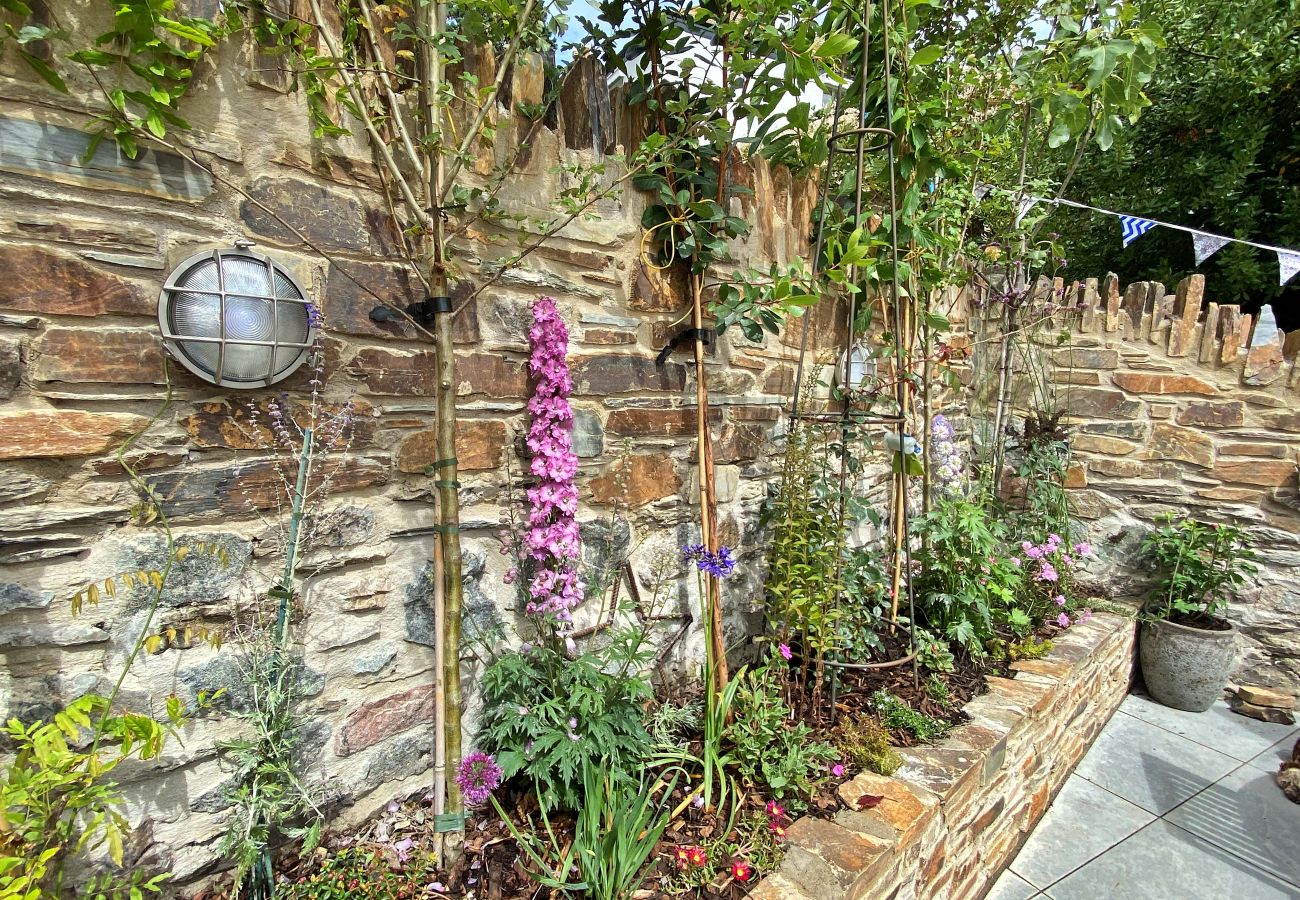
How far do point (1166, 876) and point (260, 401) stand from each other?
10.7ft

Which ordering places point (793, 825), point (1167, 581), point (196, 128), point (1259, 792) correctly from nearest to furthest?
1. point (196, 128)
2. point (793, 825)
3. point (1259, 792)
4. point (1167, 581)

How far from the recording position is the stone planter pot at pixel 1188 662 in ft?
10.6

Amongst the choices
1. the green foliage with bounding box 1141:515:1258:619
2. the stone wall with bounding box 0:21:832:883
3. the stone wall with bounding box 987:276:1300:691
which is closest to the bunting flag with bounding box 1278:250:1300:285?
the stone wall with bounding box 987:276:1300:691

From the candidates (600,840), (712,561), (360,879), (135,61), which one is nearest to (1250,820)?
(712,561)

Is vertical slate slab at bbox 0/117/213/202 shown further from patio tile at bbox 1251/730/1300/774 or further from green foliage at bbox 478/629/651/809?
patio tile at bbox 1251/730/1300/774

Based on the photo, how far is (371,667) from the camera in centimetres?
147

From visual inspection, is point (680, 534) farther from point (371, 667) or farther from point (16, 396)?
point (16, 396)

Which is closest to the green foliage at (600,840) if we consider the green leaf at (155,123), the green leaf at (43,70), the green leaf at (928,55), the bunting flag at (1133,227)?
the green leaf at (155,123)

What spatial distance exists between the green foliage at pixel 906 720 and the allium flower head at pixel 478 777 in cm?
132

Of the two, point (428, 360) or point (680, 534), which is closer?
point (428, 360)

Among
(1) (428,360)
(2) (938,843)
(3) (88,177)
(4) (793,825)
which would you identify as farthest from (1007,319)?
(3) (88,177)

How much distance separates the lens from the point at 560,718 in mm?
1562

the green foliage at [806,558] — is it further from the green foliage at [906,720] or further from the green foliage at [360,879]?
the green foliage at [360,879]

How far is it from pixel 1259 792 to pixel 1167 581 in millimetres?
1086
